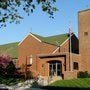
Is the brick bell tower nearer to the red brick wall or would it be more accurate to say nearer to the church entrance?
the church entrance

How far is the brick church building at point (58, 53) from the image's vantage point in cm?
5656

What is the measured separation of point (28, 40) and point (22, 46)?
2069mm

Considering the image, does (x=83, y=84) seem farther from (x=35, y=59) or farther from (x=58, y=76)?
(x=35, y=59)

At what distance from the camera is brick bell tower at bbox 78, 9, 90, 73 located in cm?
5691

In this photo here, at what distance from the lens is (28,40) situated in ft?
212

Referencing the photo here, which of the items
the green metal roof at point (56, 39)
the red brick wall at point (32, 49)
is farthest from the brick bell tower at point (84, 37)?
the red brick wall at point (32, 49)

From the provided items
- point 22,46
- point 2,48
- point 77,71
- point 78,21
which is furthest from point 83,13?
point 2,48

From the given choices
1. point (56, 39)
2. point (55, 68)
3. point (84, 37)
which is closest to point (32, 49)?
point (56, 39)

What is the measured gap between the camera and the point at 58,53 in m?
57.7

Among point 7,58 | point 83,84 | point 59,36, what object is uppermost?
point 59,36

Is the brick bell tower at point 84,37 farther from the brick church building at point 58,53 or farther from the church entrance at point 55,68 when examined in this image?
the church entrance at point 55,68

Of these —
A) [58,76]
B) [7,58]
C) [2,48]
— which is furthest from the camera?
[2,48]

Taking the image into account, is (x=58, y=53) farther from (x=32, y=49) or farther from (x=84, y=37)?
(x=32, y=49)

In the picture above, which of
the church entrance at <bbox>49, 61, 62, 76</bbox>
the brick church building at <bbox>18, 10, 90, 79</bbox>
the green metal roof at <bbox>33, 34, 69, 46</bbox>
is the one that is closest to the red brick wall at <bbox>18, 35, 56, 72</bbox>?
the brick church building at <bbox>18, 10, 90, 79</bbox>
